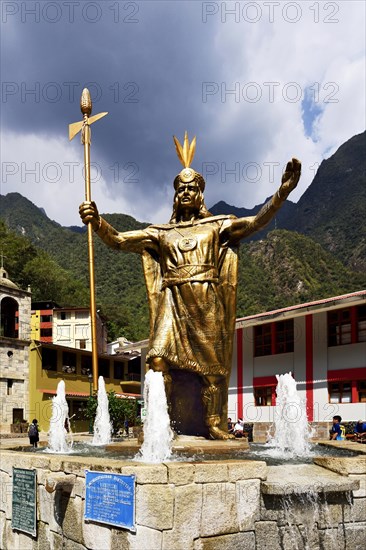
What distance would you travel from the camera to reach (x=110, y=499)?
469cm

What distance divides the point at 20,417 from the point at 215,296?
82.5 feet

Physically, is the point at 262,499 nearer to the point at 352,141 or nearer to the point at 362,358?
the point at 362,358

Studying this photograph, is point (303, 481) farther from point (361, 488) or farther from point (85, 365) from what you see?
point (85, 365)

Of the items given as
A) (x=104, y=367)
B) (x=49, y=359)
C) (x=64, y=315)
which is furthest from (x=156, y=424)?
(x=64, y=315)

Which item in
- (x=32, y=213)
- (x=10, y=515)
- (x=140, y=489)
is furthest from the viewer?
(x=32, y=213)

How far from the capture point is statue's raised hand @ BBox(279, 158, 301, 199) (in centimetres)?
695

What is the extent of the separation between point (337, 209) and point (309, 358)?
6910 cm

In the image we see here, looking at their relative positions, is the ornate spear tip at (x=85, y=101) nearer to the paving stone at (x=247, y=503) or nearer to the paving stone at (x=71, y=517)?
the paving stone at (x=71, y=517)

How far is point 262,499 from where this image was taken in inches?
192

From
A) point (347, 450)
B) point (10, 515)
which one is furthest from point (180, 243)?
point (10, 515)

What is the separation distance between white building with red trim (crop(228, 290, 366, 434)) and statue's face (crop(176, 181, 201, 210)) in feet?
32.7

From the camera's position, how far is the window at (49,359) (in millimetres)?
32000

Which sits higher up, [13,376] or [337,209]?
[337,209]

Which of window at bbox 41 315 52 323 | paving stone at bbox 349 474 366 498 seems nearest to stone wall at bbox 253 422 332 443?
paving stone at bbox 349 474 366 498
